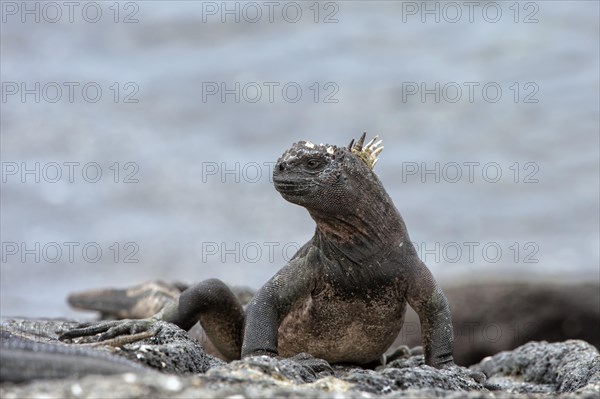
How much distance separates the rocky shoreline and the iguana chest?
0.17m

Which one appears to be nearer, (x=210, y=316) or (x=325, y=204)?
(x=325, y=204)

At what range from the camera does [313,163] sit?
7.66 m

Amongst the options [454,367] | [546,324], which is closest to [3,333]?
[454,367]

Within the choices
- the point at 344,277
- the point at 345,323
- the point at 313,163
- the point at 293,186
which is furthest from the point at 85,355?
the point at 345,323

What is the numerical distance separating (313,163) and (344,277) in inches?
31.5

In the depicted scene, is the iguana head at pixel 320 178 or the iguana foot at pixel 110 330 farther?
the iguana head at pixel 320 178

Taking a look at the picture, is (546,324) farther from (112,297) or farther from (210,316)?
(210,316)

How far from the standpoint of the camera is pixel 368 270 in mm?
7910

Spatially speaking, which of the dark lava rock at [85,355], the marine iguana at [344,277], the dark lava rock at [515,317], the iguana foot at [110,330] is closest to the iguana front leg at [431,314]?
the marine iguana at [344,277]

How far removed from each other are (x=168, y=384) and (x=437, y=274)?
11518mm

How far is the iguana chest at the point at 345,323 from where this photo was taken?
7.99 m

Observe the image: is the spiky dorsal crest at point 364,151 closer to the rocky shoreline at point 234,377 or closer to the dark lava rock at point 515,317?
the rocky shoreline at point 234,377

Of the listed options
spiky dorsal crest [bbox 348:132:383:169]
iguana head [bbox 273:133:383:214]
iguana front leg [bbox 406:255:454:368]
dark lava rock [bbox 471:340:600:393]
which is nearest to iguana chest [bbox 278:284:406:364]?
iguana front leg [bbox 406:255:454:368]

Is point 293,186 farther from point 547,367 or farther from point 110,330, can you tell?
point 547,367
